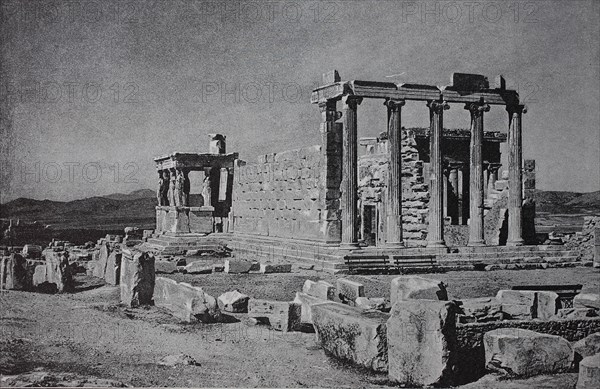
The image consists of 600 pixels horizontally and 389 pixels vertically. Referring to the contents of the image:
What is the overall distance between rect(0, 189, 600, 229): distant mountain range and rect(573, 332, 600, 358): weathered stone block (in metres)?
9.14

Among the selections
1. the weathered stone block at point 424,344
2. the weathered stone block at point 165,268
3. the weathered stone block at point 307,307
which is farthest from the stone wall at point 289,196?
the weathered stone block at point 424,344

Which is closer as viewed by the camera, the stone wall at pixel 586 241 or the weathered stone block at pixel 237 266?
the weathered stone block at pixel 237 266

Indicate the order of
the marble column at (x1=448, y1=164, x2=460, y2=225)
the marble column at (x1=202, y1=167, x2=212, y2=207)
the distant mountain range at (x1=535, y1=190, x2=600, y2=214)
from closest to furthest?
the distant mountain range at (x1=535, y1=190, x2=600, y2=214)
the marble column at (x1=202, y1=167, x2=212, y2=207)
the marble column at (x1=448, y1=164, x2=460, y2=225)

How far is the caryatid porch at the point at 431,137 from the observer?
19.2m

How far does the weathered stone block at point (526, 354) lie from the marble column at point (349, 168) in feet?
34.9

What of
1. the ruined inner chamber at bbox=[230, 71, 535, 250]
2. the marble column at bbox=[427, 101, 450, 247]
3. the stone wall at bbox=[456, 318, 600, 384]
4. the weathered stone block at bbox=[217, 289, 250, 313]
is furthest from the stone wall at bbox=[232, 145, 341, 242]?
the stone wall at bbox=[456, 318, 600, 384]

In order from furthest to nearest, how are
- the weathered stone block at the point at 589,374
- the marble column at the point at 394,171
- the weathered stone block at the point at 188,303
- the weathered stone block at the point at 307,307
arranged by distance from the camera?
the marble column at the point at 394,171 < the weathered stone block at the point at 188,303 < the weathered stone block at the point at 307,307 < the weathered stone block at the point at 589,374

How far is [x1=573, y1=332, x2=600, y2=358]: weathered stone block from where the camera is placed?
8.61 metres

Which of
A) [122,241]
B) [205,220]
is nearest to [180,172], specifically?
[205,220]

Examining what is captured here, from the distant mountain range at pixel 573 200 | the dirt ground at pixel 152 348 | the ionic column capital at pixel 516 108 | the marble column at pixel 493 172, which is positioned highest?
the ionic column capital at pixel 516 108

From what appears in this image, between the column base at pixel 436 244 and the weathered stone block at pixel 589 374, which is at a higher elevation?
the column base at pixel 436 244

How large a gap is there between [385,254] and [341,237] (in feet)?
6.46

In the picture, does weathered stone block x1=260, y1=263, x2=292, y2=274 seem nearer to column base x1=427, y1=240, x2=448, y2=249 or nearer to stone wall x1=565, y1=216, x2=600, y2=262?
column base x1=427, y1=240, x2=448, y2=249

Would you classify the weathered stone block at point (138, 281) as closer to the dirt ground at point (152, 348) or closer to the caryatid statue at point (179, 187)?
the dirt ground at point (152, 348)
